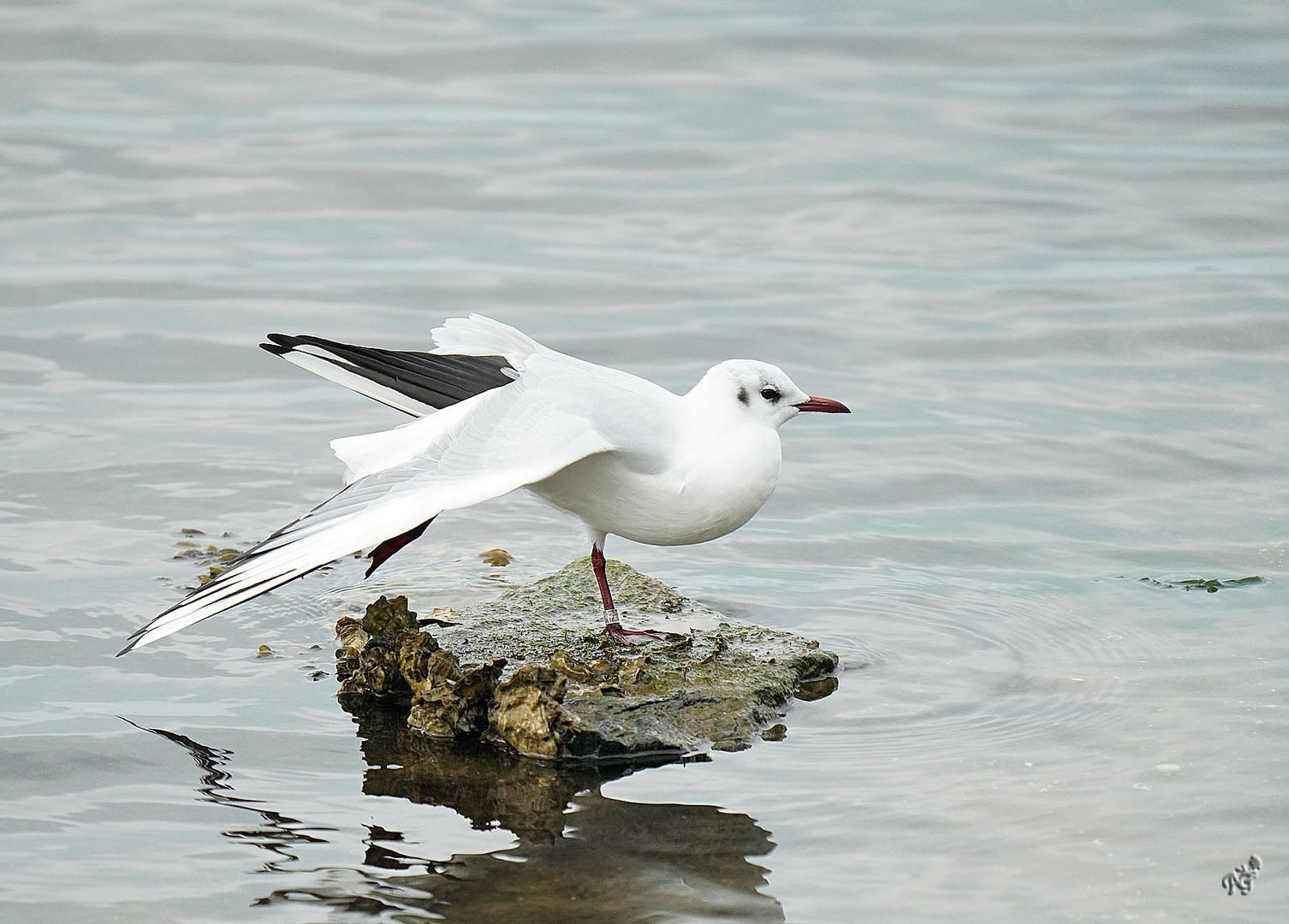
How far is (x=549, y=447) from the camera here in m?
5.65

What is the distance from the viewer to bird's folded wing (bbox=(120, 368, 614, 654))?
5074 mm

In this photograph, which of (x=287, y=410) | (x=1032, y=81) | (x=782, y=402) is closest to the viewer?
(x=782, y=402)

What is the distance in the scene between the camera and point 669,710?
5750 millimetres

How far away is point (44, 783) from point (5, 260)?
7274mm

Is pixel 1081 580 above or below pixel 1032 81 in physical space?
below

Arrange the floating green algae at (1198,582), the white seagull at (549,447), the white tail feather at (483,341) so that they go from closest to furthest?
1. the white seagull at (549,447)
2. the white tail feather at (483,341)
3. the floating green algae at (1198,582)

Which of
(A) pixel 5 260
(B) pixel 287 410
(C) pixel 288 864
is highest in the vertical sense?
(A) pixel 5 260

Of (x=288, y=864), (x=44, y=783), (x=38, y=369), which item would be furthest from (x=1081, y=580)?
(x=38, y=369)

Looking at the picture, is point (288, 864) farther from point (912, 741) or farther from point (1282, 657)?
point (1282, 657)

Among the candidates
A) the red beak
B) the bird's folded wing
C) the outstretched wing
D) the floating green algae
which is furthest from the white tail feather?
the floating green algae

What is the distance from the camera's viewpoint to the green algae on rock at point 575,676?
555 centimetres

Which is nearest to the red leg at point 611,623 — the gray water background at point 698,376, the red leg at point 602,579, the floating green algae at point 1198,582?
the red leg at point 602,579

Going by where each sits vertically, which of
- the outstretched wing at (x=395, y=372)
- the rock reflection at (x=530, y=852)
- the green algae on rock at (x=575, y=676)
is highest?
the outstretched wing at (x=395, y=372)

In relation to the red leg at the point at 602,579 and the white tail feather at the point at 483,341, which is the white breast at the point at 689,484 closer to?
the red leg at the point at 602,579
